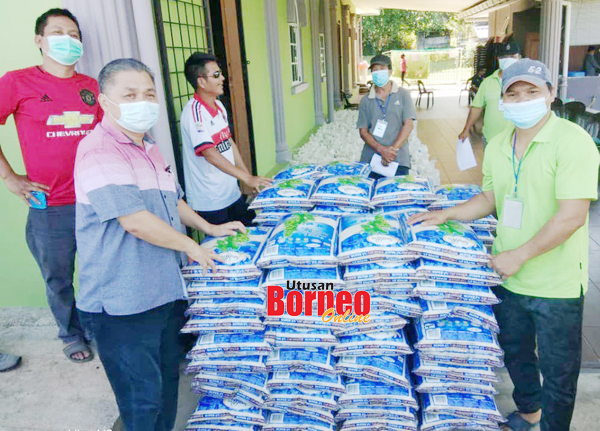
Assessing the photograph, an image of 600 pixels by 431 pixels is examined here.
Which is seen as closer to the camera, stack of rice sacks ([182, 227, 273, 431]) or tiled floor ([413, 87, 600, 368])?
stack of rice sacks ([182, 227, 273, 431])

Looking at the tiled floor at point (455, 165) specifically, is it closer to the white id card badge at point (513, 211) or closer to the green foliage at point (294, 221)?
the white id card badge at point (513, 211)

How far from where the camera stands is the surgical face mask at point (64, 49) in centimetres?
224

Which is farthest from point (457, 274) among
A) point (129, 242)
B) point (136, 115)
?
point (136, 115)

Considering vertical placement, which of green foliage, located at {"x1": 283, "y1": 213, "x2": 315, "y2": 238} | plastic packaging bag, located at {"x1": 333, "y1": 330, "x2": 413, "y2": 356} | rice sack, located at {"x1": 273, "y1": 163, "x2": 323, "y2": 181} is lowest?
plastic packaging bag, located at {"x1": 333, "y1": 330, "x2": 413, "y2": 356}

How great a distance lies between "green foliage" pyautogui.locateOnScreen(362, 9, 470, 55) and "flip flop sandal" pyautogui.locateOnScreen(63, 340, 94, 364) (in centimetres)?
3372

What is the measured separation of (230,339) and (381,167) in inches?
86.3

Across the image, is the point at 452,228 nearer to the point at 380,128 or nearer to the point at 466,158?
the point at 466,158

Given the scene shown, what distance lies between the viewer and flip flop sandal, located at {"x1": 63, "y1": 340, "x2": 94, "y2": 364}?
2799mm

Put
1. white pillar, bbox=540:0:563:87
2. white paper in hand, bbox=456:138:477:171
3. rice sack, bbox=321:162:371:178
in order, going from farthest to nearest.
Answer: white pillar, bbox=540:0:563:87
white paper in hand, bbox=456:138:477:171
rice sack, bbox=321:162:371:178

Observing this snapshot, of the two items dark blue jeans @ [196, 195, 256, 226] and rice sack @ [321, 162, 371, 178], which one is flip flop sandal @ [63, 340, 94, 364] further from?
rice sack @ [321, 162, 371, 178]

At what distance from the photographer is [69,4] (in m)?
2.39

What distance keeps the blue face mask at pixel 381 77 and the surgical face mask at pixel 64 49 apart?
226 cm

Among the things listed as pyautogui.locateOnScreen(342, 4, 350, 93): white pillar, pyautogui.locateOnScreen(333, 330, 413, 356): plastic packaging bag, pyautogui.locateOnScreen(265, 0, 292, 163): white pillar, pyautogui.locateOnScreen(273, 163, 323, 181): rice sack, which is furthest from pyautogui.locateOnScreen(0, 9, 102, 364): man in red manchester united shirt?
pyautogui.locateOnScreen(342, 4, 350, 93): white pillar

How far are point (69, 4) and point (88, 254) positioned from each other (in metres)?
1.46
